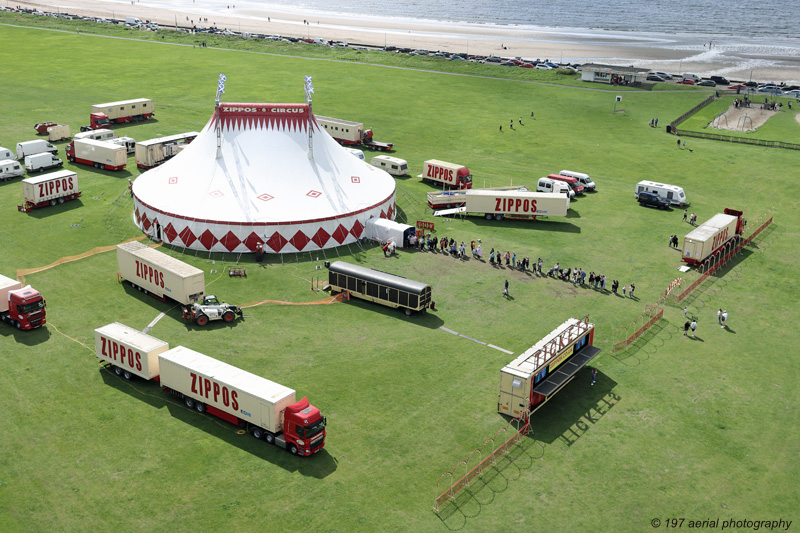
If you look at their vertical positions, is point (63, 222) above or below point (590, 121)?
below

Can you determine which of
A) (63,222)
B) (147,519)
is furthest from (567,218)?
(147,519)

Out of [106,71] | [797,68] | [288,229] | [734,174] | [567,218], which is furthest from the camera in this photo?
[797,68]

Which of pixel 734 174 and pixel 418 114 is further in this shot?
pixel 418 114

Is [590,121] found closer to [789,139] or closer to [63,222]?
[789,139]

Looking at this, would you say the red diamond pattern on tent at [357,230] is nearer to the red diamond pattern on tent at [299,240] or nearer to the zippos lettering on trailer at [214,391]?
the red diamond pattern on tent at [299,240]

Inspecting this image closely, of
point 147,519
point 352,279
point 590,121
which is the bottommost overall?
point 147,519

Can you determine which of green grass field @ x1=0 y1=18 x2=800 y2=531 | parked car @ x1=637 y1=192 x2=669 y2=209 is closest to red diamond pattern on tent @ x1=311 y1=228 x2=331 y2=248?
green grass field @ x1=0 y1=18 x2=800 y2=531
